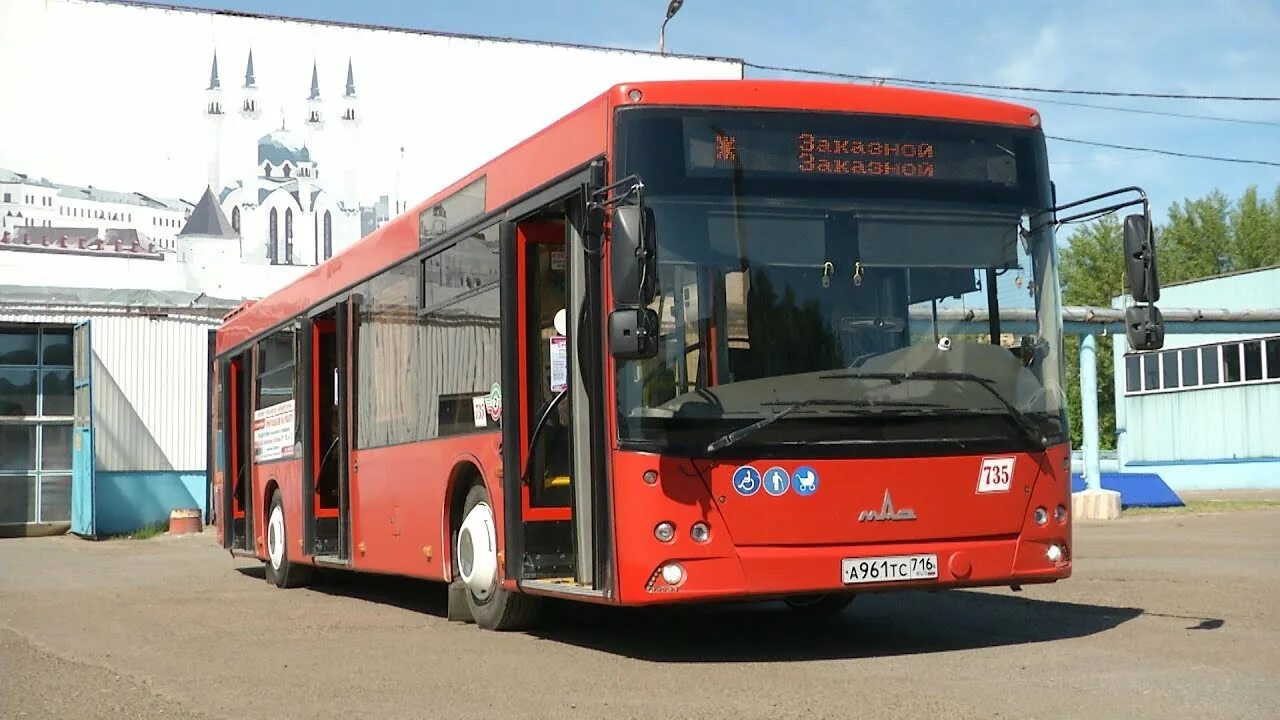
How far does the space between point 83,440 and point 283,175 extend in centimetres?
1208

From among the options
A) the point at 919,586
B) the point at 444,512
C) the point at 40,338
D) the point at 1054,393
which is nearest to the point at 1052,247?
the point at 1054,393

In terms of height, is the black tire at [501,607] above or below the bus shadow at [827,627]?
above

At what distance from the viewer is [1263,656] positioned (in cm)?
911

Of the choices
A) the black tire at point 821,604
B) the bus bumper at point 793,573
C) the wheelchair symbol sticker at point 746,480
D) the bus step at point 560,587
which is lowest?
the black tire at point 821,604

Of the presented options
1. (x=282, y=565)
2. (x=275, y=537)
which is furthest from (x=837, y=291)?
(x=275, y=537)

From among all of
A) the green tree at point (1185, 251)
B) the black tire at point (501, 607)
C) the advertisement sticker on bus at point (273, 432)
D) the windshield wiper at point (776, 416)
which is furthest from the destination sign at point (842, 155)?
the green tree at point (1185, 251)

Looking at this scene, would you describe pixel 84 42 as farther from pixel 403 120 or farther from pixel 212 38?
pixel 403 120

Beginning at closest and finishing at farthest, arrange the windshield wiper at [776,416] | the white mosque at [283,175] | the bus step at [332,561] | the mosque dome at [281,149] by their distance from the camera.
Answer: the windshield wiper at [776,416] < the bus step at [332,561] < the white mosque at [283,175] < the mosque dome at [281,149]

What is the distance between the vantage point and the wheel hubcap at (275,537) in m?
17.4

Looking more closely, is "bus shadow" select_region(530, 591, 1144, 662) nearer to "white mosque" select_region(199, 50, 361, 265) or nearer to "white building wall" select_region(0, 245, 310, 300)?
"white building wall" select_region(0, 245, 310, 300)

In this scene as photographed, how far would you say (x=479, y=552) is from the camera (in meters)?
11.2

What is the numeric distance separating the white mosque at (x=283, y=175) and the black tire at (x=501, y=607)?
107 feet

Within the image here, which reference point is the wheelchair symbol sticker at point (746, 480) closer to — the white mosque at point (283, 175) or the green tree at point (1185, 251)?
the white mosque at point (283, 175)

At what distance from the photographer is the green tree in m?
76.7
